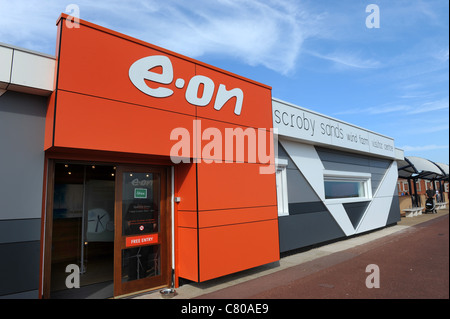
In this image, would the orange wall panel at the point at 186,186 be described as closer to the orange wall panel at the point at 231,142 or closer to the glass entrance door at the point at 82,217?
the orange wall panel at the point at 231,142

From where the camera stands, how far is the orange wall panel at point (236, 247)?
16.9 ft

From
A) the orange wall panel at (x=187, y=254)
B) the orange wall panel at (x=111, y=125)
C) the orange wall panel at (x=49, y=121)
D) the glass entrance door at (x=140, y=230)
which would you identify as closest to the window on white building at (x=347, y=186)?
the orange wall panel at (x=187, y=254)

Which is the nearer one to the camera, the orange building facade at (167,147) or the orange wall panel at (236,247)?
the orange building facade at (167,147)

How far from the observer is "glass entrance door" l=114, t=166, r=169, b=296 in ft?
16.0

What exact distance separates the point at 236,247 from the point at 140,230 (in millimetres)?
1920

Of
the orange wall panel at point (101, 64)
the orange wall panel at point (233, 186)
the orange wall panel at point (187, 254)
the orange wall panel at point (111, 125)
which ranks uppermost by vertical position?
the orange wall panel at point (101, 64)

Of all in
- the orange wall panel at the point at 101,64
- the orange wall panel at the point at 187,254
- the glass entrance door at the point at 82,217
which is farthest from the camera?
the glass entrance door at the point at 82,217

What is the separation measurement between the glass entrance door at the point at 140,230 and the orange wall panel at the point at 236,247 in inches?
33.1

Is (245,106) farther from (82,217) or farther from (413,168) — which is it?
(413,168)

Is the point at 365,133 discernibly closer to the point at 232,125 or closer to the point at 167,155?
the point at 232,125

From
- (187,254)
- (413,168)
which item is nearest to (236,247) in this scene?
(187,254)

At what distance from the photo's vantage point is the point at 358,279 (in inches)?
208

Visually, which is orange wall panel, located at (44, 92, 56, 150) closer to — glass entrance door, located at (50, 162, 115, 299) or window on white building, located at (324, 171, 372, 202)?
glass entrance door, located at (50, 162, 115, 299)

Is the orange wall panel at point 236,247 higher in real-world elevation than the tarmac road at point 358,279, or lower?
higher
